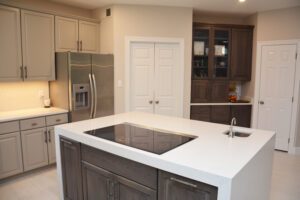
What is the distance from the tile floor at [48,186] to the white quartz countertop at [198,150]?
1.03 metres

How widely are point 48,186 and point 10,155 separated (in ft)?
2.22

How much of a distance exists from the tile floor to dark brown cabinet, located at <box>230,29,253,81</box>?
1.99 metres

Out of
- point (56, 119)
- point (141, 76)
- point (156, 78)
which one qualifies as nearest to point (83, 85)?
point (56, 119)

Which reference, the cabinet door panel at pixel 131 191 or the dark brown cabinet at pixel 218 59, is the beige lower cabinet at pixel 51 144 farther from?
the dark brown cabinet at pixel 218 59

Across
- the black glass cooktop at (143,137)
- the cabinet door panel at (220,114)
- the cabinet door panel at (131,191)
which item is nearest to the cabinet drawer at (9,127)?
the black glass cooktop at (143,137)

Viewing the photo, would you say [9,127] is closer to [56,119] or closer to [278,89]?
[56,119]

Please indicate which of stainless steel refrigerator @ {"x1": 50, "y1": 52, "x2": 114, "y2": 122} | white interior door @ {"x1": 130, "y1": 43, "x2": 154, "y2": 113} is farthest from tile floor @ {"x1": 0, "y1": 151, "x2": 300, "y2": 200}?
white interior door @ {"x1": 130, "y1": 43, "x2": 154, "y2": 113}

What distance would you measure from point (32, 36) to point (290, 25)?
4534 mm

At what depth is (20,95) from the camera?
3.65 metres

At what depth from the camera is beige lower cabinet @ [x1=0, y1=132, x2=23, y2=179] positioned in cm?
300

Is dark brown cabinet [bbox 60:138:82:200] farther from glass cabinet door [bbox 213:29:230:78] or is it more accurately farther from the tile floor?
glass cabinet door [bbox 213:29:230:78]

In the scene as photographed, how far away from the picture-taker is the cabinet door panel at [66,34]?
12.1 feet

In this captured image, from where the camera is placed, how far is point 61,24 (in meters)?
3.70

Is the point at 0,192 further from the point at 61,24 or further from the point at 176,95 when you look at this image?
the point at 176,95
